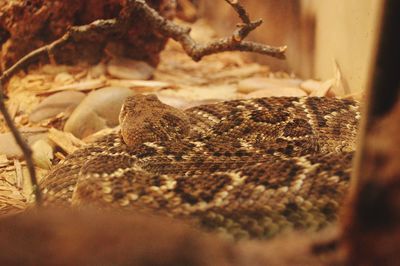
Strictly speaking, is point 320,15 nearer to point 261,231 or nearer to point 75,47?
point 75,47

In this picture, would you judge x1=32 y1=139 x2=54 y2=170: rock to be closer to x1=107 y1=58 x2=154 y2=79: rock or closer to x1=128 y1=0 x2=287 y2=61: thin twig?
x1=128 y1=0 x2=287 y2=61: thin twig

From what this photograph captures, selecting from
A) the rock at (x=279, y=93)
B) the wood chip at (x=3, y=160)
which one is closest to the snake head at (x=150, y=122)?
the wood chip at (x=3, y=160)

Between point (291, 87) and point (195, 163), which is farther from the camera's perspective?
point (291, 87)

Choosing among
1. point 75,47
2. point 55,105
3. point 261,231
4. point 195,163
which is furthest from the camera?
point 75,47

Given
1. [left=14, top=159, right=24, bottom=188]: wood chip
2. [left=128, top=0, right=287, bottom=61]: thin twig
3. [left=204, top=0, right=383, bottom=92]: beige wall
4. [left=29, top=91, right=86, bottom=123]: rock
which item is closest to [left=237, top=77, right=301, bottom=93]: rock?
[left=204, top=0, right=383, bottom=92]: beige wall

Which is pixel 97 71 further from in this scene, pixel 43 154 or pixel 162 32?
pixel 43 154

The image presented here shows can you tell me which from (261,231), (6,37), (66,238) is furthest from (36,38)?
(66,238)
